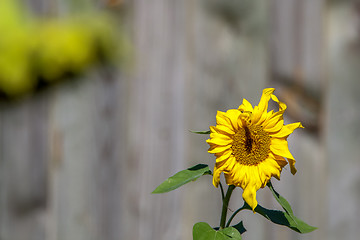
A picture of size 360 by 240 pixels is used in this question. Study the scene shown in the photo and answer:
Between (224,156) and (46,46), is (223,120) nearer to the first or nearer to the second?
(224,156)

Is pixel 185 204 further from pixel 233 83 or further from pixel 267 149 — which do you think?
pixel 267 149

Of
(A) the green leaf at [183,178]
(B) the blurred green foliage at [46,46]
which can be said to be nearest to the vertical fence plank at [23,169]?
(B) the blurred green foliage at [46,46]

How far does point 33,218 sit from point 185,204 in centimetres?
46

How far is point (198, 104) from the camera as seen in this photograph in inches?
53.2

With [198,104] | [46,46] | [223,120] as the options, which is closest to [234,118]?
[223,120]

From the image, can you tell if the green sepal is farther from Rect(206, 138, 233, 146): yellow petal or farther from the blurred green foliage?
the blurred green foliage

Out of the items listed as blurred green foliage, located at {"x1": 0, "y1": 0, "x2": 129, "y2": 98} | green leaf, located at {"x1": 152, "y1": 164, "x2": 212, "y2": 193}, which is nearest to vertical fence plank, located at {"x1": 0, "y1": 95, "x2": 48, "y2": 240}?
blurred green foliage, located at {"x1": 0, "y1": 0, "x2": 129, "y2": 98}

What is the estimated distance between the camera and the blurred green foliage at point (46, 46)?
5.08ft

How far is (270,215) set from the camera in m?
0.39

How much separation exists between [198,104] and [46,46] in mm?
473

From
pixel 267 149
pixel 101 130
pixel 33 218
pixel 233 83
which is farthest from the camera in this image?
pixel 33 218

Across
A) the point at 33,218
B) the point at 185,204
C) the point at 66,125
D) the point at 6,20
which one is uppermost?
the point at 6,20

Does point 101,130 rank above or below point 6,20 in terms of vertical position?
below

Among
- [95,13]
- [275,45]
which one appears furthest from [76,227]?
[275,45]
